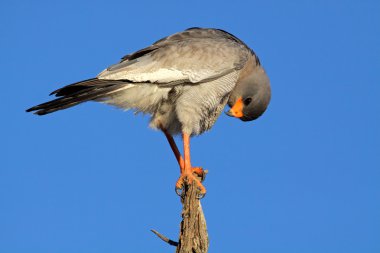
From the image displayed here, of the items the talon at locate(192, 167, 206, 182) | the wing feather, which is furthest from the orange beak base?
the talon at locate(192, 167, 206, 182)

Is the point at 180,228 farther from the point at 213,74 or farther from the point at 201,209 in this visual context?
the point at 213,74

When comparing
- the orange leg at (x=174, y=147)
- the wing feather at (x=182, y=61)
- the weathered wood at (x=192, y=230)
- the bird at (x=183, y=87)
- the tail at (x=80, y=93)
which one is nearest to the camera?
the weathered wood at (x=192, y=230)

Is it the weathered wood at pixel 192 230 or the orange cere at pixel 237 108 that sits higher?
the orange cere at pixel 237 108

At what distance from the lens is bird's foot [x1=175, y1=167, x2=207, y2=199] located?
26.3ft

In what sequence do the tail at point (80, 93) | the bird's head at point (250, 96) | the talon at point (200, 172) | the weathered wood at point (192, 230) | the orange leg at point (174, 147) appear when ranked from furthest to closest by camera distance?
the bird's head at point (250, 96) < the orange leg at point (174, 147) < the talon at point (200, 172) < the tail at point (80, 93) < the weathered wood at point (192, 230)

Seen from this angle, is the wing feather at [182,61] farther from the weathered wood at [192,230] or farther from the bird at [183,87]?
the weathered wood at [192,230]

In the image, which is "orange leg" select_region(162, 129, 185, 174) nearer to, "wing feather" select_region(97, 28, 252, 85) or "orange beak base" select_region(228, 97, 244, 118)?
"orange beak base" select_region(228, 97, 244, 118)

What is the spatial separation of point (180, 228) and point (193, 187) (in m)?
0.59

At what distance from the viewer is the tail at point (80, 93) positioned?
26.3ft

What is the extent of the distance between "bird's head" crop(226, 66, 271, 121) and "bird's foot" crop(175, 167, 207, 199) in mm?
1377

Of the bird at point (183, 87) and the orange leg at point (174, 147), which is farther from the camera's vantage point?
the orange leg at point (174, 147)

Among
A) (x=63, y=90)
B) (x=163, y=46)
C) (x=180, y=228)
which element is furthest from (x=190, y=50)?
(x=180, y=228)

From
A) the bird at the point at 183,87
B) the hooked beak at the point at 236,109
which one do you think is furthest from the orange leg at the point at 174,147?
the hooked beak at the point at 236,109

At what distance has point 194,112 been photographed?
8758 millimetres
